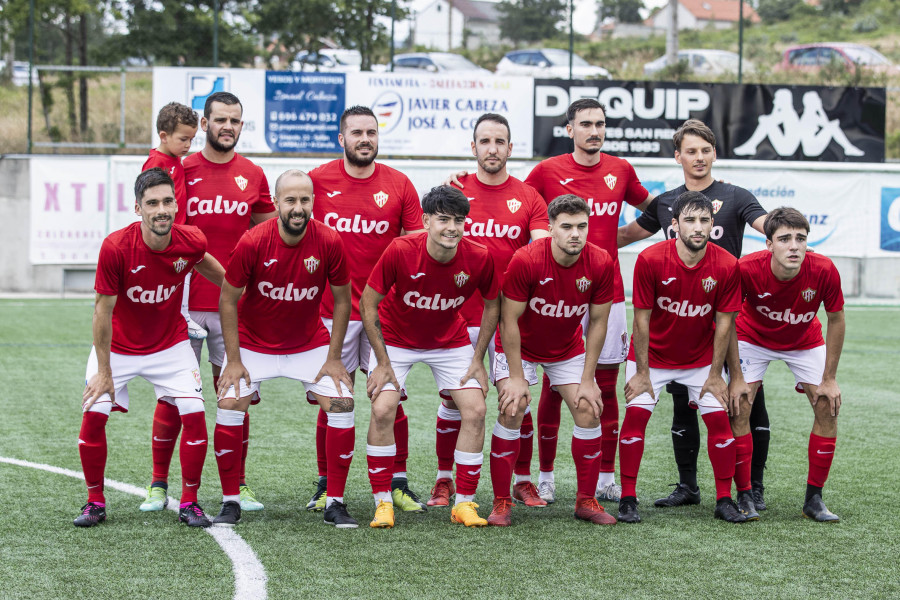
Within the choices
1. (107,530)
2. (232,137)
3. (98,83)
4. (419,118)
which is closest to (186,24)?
(98,83)

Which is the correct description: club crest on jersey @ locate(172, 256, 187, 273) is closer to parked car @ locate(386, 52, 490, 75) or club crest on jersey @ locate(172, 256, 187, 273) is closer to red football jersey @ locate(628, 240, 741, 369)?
A: red football jersey @ locate(628, 240, 741, 369)

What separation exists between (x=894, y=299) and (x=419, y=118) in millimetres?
8855

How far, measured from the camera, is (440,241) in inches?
189

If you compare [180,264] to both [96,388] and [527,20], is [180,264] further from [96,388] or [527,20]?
[527,20]

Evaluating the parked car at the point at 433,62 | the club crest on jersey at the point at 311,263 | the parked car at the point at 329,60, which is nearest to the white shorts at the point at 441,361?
the club crest on jersey at the point at 311,263

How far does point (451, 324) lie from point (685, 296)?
3.99 feet

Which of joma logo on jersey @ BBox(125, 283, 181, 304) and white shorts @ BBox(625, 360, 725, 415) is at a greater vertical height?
joma logo on jersey @ BBox(125, 283, 181, 304)

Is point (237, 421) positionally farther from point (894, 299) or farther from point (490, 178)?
point (894, 299)

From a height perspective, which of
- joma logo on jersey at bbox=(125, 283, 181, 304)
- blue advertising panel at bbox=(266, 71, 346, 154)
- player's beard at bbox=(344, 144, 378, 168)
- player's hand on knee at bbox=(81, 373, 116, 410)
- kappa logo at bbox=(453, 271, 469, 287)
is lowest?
player's hand on knee at bbox=(81, 373, 116, 410)

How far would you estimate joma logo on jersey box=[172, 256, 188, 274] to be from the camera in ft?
15.9

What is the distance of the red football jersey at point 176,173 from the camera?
530cm

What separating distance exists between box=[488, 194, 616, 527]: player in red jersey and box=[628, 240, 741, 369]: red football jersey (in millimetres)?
206

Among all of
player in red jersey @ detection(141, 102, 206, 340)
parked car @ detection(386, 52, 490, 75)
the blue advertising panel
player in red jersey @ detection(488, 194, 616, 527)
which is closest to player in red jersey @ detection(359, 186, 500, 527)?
player in red jersey @ detection(488, 194, 616, 527)

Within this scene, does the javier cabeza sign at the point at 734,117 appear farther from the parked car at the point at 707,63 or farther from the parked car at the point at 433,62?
the parked car at the point at 433,62
